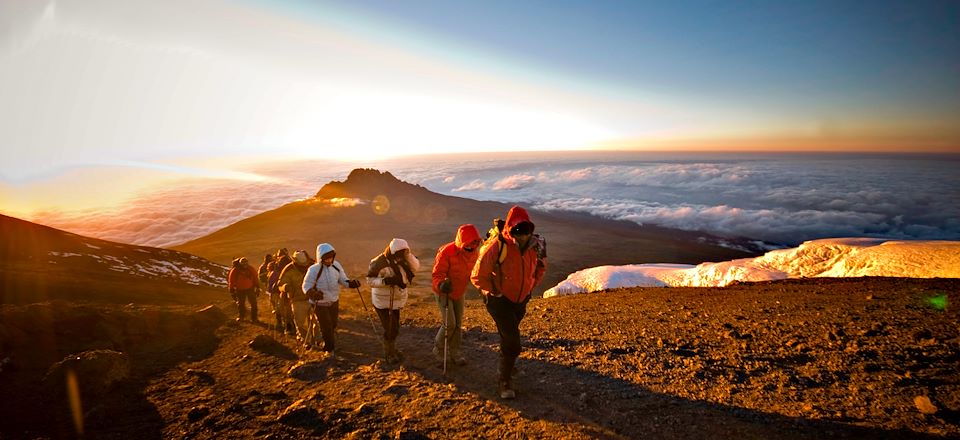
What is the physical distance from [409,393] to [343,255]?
35.1m

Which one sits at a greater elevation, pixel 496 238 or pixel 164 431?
pixel 496 238

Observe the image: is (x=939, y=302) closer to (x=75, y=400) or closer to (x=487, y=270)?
(x=487, y=270)

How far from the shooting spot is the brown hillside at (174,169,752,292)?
132 feet

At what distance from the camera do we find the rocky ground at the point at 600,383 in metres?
4.04

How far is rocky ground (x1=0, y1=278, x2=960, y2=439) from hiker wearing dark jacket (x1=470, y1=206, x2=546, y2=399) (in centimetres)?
108

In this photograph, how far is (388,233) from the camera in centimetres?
4884

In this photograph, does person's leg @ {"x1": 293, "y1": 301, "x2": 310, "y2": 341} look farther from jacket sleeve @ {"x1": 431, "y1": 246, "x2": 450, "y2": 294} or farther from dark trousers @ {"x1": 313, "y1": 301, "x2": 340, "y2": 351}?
jacket sleeve @ {"x1": 431, "y1": 246, "x2": 450, "y2": 294}


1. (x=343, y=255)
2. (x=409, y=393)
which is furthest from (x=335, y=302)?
(x=343, y=255)

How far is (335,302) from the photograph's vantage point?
678 cm

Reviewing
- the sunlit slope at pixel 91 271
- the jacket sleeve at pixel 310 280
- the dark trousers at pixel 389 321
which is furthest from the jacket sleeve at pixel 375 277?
the sunlit slope at pixel 91 271

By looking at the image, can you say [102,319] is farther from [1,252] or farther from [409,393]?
[1,252]

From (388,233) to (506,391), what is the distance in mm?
45618

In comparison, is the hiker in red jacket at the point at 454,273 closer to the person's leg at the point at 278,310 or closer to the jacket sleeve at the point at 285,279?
the jacket sleeve at the point at 285,279

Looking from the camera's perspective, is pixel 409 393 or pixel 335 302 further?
pixel 335 302
